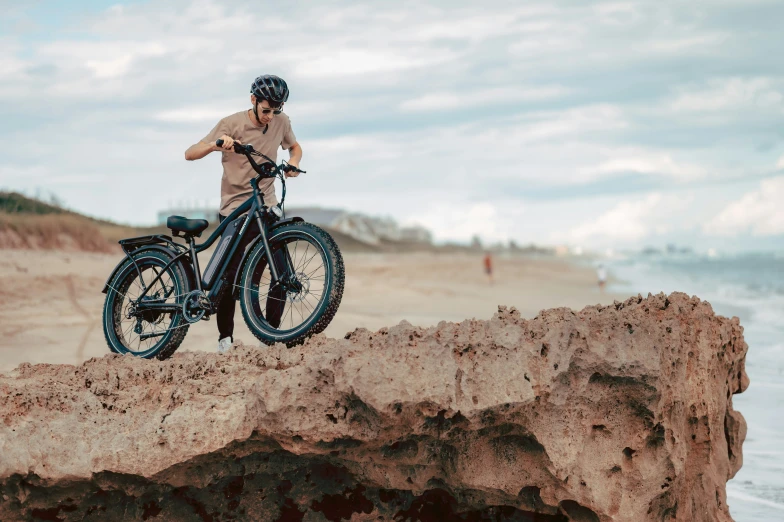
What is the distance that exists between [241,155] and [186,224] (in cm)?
65

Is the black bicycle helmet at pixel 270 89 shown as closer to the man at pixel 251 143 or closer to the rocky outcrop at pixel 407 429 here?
the man at pixel 251 143

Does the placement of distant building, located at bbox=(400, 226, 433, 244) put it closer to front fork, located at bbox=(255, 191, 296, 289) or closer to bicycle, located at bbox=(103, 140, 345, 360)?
bicycle, located at bbox=(103, 140, 345, 360)

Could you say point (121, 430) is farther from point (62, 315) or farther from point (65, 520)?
point (62, 315)

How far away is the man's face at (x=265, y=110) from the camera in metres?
5.09

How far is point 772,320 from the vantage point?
814 inches

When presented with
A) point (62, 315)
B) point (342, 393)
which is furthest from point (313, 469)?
point (62, 315)

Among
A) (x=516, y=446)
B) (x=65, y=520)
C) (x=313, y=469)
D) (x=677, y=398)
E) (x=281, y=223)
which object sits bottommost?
(x=65, y=520)

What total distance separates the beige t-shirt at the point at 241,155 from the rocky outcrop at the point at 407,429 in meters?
1.54

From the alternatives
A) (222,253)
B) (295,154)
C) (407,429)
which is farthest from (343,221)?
(407,429)

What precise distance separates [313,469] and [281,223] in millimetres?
1680

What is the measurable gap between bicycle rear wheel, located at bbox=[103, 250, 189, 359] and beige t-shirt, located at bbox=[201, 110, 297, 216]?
640mm

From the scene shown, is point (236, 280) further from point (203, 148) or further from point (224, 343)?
point (203, 148)

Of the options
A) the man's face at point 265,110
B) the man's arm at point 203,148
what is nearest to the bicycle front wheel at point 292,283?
the man's arm at point 203,148

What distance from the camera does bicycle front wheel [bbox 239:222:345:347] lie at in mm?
4715
